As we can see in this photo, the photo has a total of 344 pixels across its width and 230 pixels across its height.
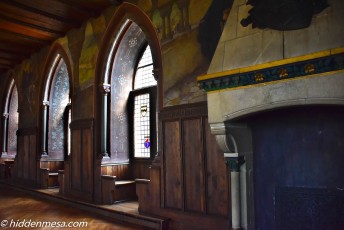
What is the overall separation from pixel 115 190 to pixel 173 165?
1.87m

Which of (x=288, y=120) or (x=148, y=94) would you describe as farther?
(x=148, y=94)

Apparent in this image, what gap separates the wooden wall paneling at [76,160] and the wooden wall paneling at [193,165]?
11.3 ft

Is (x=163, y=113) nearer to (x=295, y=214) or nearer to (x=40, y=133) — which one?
(x=295, y=214)

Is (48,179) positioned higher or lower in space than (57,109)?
lower

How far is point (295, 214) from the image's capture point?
338 centimetres

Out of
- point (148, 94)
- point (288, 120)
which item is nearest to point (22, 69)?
point (148, 94)

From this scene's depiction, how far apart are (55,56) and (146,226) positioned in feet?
19.4

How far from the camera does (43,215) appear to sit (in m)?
6.17

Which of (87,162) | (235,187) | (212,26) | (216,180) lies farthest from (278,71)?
(87,162)

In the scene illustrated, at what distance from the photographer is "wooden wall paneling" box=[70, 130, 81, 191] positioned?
7.36 meters

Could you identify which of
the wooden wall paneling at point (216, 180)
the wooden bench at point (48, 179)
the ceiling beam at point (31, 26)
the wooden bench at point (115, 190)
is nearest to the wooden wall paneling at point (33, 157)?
the wooden bench at point (48, 179)

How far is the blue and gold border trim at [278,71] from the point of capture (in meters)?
2.58

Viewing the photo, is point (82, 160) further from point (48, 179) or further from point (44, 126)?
point (44, 126)

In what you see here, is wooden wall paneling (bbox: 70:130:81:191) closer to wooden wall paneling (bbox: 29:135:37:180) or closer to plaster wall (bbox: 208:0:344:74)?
wooden wall paneling (bbox: 29:135:37:180)
